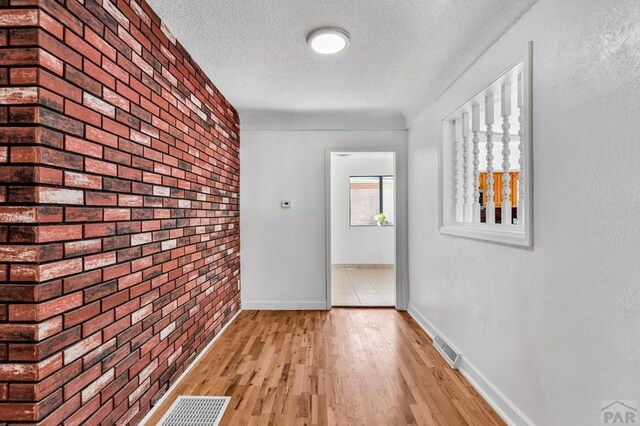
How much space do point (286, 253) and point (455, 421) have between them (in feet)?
8.78

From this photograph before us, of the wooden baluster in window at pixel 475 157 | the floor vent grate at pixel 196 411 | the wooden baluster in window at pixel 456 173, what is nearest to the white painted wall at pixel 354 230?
the wooden baluster in window at pixel 456 173

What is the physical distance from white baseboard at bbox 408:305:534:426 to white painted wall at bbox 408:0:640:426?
1 centimetres

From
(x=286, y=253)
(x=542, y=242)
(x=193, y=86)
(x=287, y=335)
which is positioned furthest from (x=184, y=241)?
(x=542, y=242)

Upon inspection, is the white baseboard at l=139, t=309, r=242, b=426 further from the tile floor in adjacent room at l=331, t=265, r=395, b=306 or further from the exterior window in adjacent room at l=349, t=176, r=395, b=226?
the exterior window in adjacent room at l=349, t=176, r=395, b=226

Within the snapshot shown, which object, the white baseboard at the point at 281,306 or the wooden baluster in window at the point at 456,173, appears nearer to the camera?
the wooden baluster in window at the point at 456,173

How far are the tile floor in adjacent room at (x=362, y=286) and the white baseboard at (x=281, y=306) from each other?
0.35m

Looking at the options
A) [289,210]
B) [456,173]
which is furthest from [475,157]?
[289,210]

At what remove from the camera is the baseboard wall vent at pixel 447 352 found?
256 centimetres

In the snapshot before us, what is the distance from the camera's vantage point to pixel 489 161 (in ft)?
7.96

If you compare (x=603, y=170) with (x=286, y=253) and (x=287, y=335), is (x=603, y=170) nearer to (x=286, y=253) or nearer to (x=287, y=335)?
(x=287, y=335)

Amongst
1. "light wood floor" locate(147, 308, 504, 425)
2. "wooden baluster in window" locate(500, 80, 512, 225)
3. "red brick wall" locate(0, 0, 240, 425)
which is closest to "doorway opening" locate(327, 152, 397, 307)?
"light wood floor" locate(147, 308, 504, 425)

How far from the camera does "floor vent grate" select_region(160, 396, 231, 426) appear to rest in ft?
6.33

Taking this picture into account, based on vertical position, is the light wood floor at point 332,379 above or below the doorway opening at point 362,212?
below

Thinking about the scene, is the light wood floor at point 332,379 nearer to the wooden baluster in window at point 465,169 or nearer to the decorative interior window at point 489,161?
the decorative interior window at point 489,161
